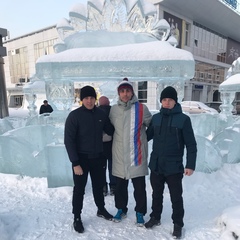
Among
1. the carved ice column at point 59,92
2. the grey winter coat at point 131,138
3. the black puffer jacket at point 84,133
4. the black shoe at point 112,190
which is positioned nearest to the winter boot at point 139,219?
the grey winter coat at point 131,138

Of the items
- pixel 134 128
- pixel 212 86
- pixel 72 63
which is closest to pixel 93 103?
pixel 134 128

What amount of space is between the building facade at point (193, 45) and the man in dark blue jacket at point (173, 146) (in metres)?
15.2

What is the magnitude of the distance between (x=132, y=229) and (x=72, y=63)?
2.37m

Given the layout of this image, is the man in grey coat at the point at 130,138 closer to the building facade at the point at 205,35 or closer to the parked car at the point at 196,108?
the parked car at the point at 196,108

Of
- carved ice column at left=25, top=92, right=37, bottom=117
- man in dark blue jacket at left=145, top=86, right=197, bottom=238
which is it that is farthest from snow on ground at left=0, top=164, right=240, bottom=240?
carved ice column at left=25, top=92, right=37, bottom=117

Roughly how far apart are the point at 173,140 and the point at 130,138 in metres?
0.44

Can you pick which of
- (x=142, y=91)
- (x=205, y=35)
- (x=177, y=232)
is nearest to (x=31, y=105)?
(x=177, y=232)

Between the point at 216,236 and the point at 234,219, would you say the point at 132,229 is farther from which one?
the point at 234,219

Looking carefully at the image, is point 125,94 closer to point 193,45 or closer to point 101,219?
point 101,219

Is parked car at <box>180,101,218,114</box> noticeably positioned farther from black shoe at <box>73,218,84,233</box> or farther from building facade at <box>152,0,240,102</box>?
black shoe at <box>73,218,84,233</box>

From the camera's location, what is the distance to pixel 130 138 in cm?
210

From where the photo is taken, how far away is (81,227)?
6.98 feet

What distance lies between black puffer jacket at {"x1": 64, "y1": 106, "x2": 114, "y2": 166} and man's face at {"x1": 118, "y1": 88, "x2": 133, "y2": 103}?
0.27m

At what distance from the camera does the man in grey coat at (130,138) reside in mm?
2096
